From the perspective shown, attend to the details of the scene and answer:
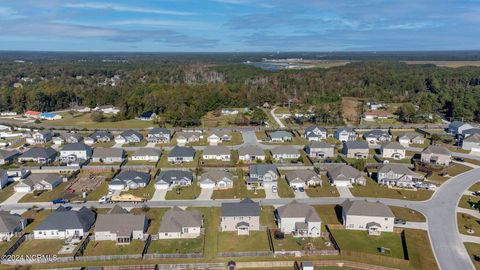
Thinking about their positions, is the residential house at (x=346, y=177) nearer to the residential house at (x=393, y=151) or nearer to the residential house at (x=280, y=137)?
the residential house at (x=393, y=151)

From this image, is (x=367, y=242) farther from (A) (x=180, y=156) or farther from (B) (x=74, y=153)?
(B) (x=74, y=153)

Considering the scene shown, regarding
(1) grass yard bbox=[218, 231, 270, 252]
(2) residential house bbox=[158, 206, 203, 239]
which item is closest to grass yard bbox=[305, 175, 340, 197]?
(1) grass yard bbox=[218, 231, 270, 252]

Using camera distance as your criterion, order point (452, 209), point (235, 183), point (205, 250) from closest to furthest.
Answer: point (205, 250) < point (452, 209) < point (235, 183)

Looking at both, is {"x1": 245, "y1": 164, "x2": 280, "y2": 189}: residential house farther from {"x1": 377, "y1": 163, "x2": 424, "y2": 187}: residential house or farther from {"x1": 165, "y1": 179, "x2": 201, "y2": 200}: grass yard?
{"x1": 377, "y1": 163, "x2": 424, "y2": 187}: residential house

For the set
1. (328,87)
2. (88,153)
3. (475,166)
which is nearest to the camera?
(475,166)

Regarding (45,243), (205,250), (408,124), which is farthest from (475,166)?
(45,243)

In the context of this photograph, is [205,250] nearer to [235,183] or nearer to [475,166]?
[235,183]
